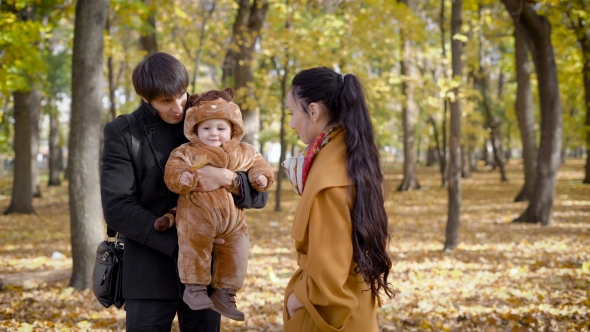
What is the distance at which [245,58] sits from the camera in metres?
13.9

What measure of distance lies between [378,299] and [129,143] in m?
1.44

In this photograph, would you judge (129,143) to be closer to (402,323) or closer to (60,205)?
(402,323)

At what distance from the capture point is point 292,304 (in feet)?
7.80

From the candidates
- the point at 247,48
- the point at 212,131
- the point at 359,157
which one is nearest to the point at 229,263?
the point at 212,131

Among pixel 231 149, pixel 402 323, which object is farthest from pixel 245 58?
pixel 231 149

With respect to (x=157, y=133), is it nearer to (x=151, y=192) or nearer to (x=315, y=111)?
(x=151, y=192)

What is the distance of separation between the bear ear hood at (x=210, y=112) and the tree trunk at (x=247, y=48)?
10.6 meters

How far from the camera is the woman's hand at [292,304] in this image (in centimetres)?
235

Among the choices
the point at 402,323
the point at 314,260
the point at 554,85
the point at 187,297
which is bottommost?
Result: the point at 402,323

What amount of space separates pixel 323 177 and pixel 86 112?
15.3ft

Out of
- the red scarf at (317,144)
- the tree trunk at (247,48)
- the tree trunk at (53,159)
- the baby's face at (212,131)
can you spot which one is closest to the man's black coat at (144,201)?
the baby's face at (212,131)

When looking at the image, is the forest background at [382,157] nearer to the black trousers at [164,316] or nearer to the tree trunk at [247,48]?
the tree trunk at [247,48]

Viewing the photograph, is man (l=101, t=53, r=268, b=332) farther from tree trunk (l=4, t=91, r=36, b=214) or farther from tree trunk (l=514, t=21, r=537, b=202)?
tree trunk (l=514, t=21, r=537, b=202)

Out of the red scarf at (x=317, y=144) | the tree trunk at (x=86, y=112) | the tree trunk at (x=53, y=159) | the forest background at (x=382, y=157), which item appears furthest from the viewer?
the tree trunk at (x=53, y=159)
